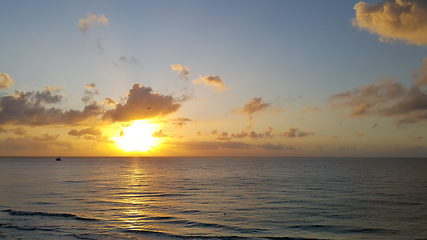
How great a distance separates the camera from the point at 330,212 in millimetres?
38031

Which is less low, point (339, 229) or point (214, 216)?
point (214, 216)

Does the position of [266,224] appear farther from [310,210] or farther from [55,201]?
[55,201]

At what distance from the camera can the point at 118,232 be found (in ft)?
91.7

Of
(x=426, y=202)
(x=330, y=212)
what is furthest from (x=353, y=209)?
(x=426, y=202)

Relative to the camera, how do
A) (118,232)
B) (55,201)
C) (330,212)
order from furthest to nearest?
(55,201)
(330,212)
(118,232)

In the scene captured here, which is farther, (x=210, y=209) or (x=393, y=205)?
(x=393, y=205)

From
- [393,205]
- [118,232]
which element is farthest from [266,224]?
[393,205]

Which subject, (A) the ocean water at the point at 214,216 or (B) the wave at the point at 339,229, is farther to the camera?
(B) the wave at the point at 339,229

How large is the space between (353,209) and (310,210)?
21.0 feet

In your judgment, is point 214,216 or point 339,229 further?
point 214,216

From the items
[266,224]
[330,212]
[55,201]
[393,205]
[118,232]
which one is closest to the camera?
[118,232]

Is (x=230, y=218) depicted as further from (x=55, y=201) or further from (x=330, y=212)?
(x=55, y=201)

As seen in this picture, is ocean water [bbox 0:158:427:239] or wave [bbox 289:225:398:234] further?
wave [bbox 289:225:398:234]

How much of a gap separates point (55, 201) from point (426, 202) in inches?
2360
